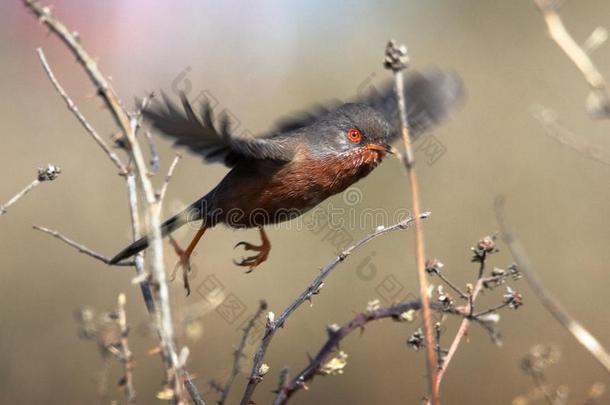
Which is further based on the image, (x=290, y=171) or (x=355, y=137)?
(x=355, y=137)

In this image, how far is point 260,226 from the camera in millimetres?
4902

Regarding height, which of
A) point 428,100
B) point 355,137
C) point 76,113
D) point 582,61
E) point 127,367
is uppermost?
point 428,100

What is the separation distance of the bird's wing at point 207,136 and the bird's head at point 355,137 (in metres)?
0.23

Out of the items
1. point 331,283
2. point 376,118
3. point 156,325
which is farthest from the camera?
point 331,283

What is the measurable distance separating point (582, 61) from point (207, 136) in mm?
2423

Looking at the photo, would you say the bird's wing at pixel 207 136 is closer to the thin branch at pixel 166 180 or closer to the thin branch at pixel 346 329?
the thin branch at pixel 166 180

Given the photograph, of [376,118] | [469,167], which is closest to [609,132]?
[469,167]

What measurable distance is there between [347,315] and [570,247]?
7.87ft

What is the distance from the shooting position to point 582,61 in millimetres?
1914

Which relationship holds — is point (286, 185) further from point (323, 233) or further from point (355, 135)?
point (323, 233)

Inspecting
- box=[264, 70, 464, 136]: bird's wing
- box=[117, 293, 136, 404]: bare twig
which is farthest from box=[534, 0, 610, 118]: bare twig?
box=[264, 70, 464, 136]: bird's wing

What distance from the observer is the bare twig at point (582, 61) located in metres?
1.86

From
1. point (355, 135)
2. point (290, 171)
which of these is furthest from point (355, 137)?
point (290, 171)

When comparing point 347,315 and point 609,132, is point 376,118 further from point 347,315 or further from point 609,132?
point 609,132
